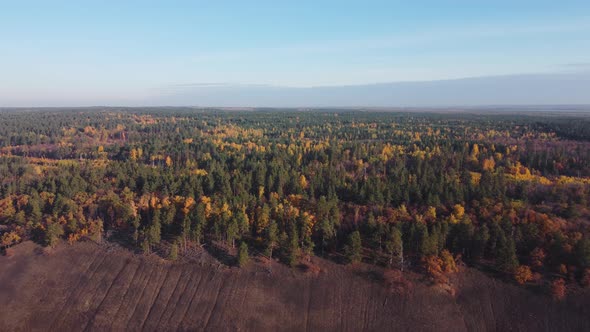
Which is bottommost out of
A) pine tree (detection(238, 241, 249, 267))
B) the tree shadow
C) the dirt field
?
the dirt field

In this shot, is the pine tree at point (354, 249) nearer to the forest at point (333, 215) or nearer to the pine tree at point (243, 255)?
the forest at point (333, 215)

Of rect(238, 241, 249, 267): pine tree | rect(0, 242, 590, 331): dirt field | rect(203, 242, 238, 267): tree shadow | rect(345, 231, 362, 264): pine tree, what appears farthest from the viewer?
rect(203, 242, 238, 267): tree shadow

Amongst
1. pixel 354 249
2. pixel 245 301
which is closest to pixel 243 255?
pixel 245 301

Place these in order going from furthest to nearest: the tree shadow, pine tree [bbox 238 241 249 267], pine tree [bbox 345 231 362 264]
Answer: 1. the tree shadow
2. pine tree [bbox 345 231 362 264]
3. pine tree [bbox 238 241 249 267]

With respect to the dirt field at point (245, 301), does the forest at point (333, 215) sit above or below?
above

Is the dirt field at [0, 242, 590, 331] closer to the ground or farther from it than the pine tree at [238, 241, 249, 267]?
closer to the ground

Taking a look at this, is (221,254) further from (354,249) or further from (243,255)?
(354,249)

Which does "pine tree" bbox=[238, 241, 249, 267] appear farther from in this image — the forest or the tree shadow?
the tree shadow

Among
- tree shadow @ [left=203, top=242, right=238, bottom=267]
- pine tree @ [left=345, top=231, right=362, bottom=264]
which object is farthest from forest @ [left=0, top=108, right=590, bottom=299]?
tree shadow @ [left=203, top=242, right=238, bottom=267]

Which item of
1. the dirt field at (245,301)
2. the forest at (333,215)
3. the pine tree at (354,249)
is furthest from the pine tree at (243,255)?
the pine tree at (354,249)

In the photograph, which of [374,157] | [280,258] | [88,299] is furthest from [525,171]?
[88,299]
